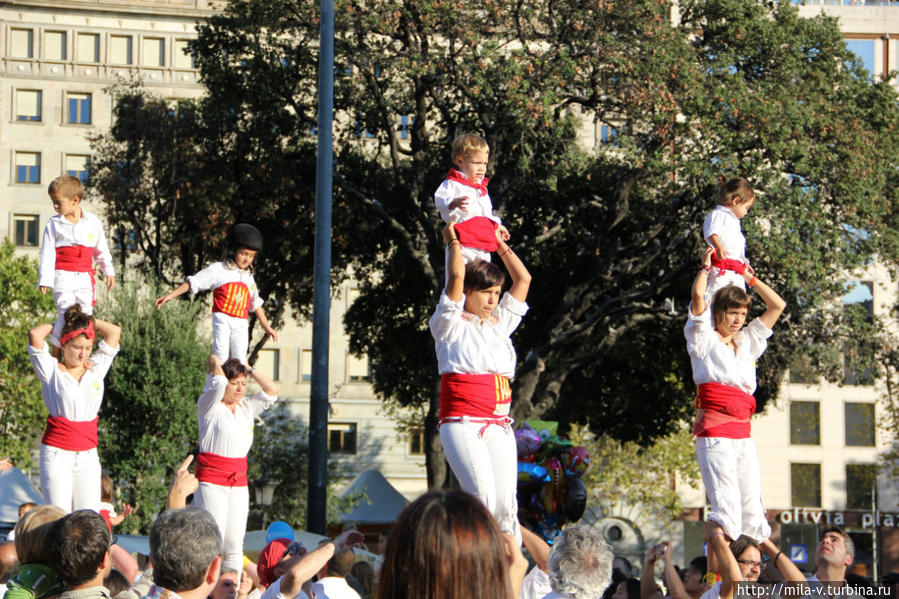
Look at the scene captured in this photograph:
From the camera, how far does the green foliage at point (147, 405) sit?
87.8 ft

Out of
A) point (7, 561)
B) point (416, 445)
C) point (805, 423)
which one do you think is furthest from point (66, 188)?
point (805, 423)

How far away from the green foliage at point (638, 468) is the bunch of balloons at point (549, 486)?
81.9ft

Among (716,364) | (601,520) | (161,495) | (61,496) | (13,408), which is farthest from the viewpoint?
(601,520)

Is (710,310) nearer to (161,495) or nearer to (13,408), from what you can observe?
(161,495)

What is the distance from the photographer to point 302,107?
2419cm

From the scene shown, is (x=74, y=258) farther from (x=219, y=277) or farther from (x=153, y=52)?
(x=153, y=52)

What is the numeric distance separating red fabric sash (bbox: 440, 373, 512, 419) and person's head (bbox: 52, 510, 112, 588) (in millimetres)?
2821

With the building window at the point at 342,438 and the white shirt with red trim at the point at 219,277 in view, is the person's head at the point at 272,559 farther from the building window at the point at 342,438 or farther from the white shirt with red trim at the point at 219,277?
the building window at the point at 342,438

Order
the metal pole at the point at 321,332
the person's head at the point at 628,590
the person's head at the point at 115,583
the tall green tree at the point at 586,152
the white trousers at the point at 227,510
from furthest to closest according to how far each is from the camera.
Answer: the tall green tree at the point at 586,152 < the metal pole at the point at 321,332 < the white trousers at the point at 227,510 < the person's head at the point at 628,590 < the person's head at the point at 115,583

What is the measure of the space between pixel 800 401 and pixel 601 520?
15.5 metres

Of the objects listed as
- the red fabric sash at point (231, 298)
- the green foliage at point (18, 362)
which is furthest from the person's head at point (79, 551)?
the green foliage at point (18, 362)

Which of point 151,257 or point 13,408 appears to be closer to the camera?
point 151,257

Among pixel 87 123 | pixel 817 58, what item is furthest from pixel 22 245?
pixel 817 58

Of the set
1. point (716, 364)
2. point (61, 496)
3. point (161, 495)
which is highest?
point (716, 364)
